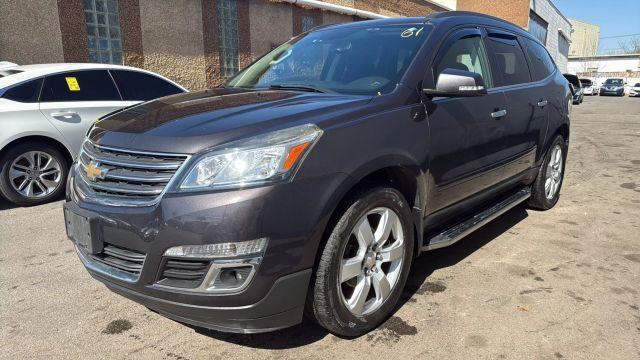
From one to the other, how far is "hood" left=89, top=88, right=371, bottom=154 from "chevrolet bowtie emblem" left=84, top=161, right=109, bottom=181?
0.13 metres

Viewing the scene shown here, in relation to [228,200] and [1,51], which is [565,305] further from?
[1,51]

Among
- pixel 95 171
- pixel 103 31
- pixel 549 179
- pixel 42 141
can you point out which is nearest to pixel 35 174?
pixel 42 141

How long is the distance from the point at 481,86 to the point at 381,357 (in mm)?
1805

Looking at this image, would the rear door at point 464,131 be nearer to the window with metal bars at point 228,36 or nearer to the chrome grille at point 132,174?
the chrome grille at point 132,174

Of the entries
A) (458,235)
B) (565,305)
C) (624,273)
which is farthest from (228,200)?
(624,273)

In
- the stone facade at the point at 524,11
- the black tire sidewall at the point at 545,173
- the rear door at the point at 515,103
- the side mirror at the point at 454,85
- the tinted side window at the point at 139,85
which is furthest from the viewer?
the stone facade at the point at 524,11

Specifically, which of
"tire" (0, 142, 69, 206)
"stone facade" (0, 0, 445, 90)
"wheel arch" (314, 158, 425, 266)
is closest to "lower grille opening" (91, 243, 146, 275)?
"wheel arch" (314, 158, 425, 266)

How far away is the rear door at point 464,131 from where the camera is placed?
312 centimetres

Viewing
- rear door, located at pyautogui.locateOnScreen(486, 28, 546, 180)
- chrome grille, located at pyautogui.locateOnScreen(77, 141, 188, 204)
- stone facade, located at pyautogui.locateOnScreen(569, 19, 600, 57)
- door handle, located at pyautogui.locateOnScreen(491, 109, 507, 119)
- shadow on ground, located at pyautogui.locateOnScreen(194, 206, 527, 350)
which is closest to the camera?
chrome grille, located at pyautogui.locateOnScreen(77, 141, 188, 204)

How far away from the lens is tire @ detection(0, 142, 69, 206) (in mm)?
5484

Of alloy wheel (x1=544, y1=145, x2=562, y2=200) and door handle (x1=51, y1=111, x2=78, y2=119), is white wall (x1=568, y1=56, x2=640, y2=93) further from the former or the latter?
door handle (x1=51, y1=111, x2=78, y2=119)

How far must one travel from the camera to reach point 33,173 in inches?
224

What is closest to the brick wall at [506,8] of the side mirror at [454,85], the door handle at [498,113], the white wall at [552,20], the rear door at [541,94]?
the white wall at [552,20]

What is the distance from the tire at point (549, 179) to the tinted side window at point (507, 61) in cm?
99
